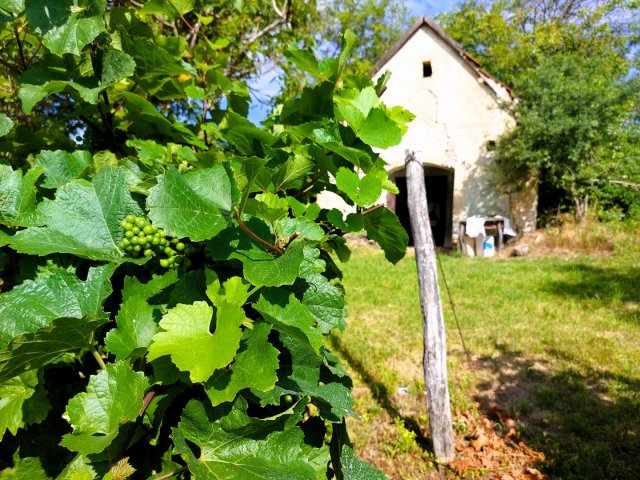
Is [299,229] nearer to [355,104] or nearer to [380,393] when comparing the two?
[355,104]

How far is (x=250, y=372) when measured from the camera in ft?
1.94

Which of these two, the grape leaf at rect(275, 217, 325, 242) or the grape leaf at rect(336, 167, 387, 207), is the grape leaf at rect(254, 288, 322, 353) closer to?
the grape leaf at rect(275, 217, 325, 242)

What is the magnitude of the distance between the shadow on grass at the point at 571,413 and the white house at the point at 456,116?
23.8 feet

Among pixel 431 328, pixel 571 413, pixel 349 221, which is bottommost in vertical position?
pixel 571 413

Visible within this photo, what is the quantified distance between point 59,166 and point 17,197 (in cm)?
16

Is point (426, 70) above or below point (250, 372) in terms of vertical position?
above

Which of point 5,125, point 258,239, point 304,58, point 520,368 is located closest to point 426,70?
point 520,368

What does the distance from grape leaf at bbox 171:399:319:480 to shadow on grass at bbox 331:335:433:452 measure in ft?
9.72

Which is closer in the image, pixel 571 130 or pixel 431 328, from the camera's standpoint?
pixel 431 328

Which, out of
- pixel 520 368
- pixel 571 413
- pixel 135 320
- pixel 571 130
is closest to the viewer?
pixel 135 320

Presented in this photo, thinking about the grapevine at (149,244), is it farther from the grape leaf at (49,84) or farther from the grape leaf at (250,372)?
the grape leaf at (49,84)

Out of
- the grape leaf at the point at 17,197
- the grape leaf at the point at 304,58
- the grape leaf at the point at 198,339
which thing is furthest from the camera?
the grape leaf at the point at 304,58

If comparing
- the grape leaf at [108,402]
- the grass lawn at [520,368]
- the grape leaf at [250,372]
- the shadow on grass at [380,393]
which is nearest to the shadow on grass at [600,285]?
the grass lawn at [520,368]

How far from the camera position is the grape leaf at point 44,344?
57 cm
